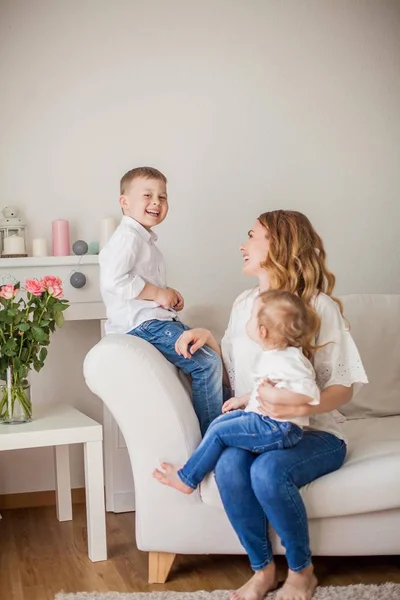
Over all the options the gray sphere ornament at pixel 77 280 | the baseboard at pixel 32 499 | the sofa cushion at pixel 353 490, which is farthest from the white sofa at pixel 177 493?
the baseboard at pixel 32 499

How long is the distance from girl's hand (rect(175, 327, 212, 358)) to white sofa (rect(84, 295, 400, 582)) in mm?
93

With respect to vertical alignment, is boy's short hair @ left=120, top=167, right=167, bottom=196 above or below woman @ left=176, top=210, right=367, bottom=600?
above

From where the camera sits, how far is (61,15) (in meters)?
3.35

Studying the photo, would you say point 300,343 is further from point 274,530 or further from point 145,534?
point 145,534

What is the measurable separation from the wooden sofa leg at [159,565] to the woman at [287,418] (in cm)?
27

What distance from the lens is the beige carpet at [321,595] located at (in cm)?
230

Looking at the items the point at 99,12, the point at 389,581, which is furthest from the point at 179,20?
the point at 389,581

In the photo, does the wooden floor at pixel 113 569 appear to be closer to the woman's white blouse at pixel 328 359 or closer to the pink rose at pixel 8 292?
the woman's white blouse at pixel 328 359

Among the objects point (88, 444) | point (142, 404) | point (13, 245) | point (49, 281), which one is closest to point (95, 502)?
point (88, 444)

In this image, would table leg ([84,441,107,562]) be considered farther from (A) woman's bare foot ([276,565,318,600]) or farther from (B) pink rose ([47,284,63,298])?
(A) woman's bare foot ([276,565,318,600])

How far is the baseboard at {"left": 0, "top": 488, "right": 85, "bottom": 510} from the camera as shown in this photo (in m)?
3.40

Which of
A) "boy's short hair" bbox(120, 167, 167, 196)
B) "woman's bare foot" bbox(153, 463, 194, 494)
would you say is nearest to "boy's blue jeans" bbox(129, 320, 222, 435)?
"woman's bare foot" bbox(153, 463, 194, 494)

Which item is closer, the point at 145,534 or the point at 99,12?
the point at 145,534

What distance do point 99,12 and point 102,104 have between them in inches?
14.5
